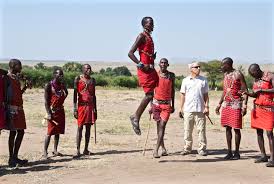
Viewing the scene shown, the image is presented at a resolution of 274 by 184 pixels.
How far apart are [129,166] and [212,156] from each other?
2376mm

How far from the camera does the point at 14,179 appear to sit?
895cm

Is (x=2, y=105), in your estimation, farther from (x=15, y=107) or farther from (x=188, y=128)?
(x=188, y=128)

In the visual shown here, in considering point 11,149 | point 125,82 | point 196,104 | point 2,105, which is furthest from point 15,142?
point 125,82

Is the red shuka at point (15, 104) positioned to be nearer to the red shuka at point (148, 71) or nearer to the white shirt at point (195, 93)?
the red shuka at point (148, 71)

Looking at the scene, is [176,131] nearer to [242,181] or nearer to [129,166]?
[129,166]

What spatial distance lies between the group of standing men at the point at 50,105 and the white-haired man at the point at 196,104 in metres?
2.13

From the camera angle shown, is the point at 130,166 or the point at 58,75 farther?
the point at 58,75

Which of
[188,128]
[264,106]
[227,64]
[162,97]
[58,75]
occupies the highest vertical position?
[227,64]

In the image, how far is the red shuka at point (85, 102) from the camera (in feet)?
39.0

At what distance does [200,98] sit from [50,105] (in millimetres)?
3297

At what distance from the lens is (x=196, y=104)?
1152 cm

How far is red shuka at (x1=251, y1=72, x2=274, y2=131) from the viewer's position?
10.1 metres

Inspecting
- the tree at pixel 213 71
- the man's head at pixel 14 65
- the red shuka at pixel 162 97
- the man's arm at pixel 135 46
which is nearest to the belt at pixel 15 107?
the man's head at pixel 14 65

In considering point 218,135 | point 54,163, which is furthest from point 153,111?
point 218,135
